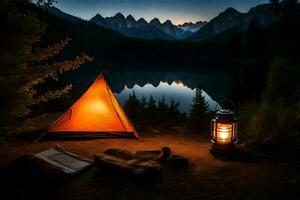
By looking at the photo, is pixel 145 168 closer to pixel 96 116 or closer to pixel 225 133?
pixel 225 133

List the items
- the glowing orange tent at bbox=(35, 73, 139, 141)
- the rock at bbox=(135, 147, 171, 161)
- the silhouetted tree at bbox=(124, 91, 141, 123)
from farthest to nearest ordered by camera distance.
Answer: the silhouetted tree at bbox=(124, 91, 141, 123) < the glowing orange tent at bbox=(35, 73, 139, 141) < the rock at bbox=(135, 147, 171, 161)

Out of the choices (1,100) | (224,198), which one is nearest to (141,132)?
(1,100)

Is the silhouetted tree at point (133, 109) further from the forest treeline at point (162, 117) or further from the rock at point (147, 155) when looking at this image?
the rock at point (147, 155)

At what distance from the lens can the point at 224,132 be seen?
Answer: 289 inches

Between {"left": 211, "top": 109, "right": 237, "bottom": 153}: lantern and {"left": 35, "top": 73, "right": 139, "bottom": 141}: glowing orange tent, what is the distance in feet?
7.78

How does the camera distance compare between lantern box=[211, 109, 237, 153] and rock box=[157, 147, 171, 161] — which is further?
lantern box=[211, 109, 237, 153]

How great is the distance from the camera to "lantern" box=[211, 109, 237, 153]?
7281 mm

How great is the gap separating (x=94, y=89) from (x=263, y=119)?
4662 millimetres

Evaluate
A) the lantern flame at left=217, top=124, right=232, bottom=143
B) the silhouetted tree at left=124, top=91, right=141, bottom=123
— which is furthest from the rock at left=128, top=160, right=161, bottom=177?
the silhouetted tree at left=124, top=91, right=141, bottom=123

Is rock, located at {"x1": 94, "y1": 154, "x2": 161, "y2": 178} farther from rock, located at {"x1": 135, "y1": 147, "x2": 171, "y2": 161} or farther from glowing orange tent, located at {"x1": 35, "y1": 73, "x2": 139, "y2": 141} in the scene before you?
glowing orange tent, located at {"x1": 35, "y1": 73, "x2": 139, "y2": 141}

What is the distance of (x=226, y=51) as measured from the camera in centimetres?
9925

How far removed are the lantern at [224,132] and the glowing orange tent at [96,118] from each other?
2.37 m

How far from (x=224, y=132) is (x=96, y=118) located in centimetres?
366

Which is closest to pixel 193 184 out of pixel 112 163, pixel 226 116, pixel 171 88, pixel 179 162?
pixel 179 162
